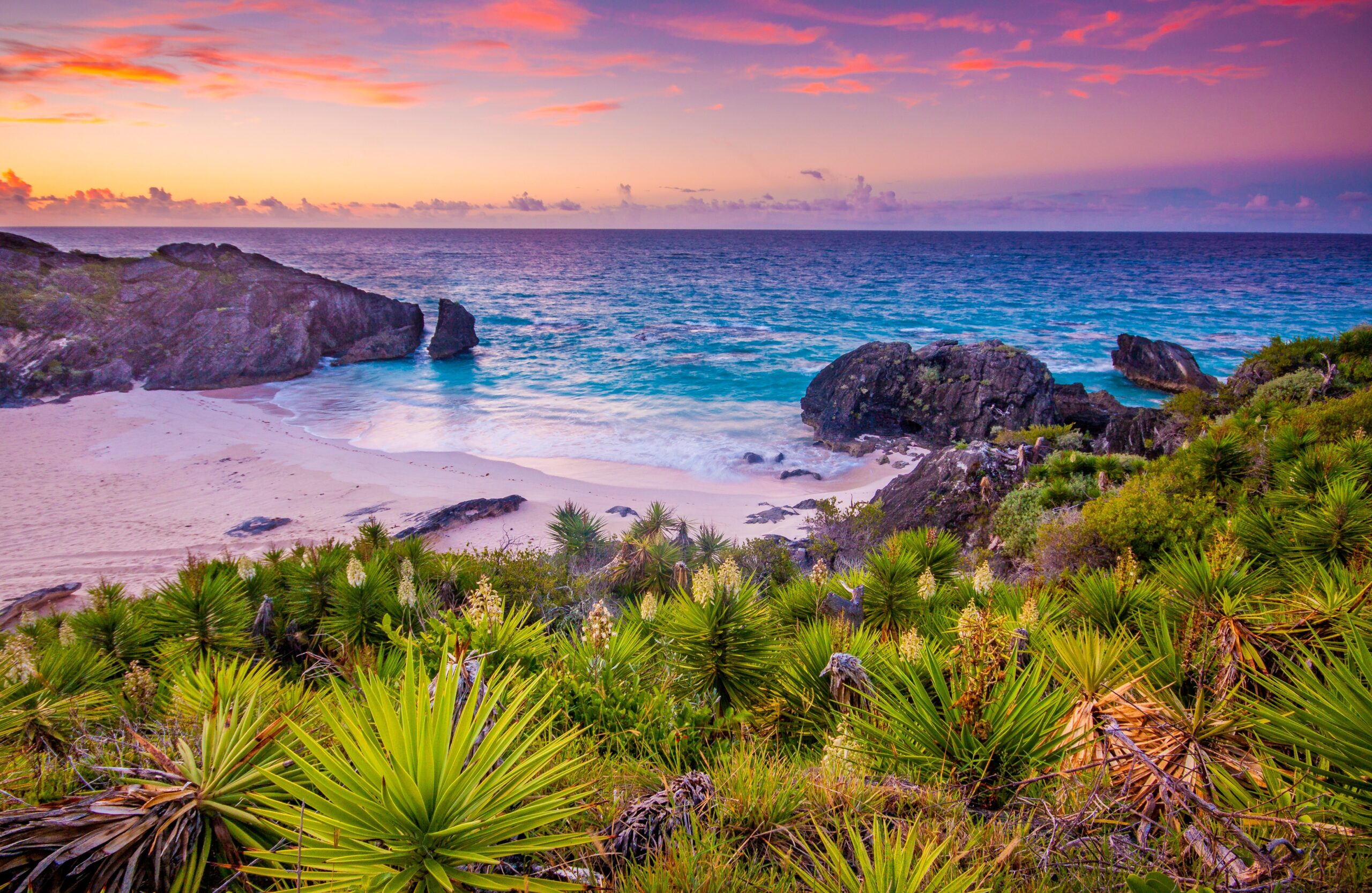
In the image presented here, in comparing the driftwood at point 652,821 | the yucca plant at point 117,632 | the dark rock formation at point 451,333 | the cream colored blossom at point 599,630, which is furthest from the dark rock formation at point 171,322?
the driftwood at point 652,821

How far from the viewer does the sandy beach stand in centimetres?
1369

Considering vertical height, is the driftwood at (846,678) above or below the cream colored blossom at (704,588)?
below

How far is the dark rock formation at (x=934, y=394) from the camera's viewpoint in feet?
71.7

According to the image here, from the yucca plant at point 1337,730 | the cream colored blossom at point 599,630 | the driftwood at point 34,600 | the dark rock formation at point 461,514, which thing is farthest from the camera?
the dark rock formation at point 461,514

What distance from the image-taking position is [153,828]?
172 cm

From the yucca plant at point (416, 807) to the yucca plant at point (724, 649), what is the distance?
1761mm

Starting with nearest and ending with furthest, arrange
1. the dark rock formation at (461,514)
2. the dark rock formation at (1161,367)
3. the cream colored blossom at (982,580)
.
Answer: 1. the cream colored blossom at (982,580)
2. the dark rock formation at (461,514)
3. the dark rock formation at (1161,367)

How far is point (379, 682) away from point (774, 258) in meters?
122

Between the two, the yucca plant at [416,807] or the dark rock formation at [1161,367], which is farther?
the dark rock formation at [1161,367]

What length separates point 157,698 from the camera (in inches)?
130

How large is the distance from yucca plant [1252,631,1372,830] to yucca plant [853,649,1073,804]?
658mm

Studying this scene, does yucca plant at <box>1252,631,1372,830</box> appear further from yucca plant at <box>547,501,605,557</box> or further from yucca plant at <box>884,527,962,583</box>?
yucca plant at <box>547,501,605,557</box>

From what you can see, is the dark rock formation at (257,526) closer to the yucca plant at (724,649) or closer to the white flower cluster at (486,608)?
the white flower cluster at (486,608)

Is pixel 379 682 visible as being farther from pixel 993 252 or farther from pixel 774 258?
pixel 993 252
